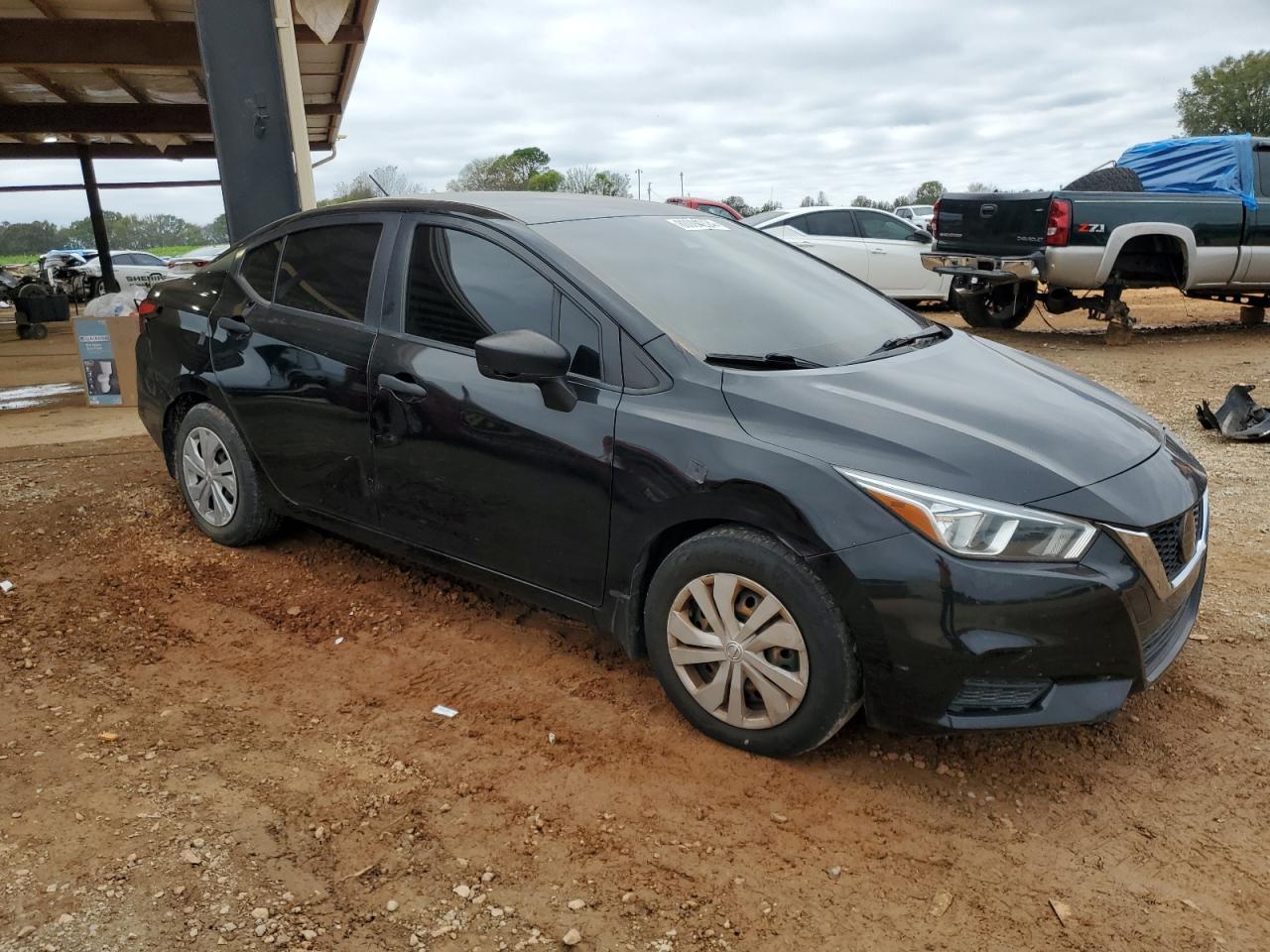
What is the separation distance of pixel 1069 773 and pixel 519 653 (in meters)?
1.86

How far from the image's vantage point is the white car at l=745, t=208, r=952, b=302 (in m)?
12.6

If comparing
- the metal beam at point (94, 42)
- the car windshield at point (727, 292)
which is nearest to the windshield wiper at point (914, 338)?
the car windshield at point (727, 292)

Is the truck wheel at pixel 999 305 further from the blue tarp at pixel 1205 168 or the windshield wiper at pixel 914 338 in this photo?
the windshield wiper at pixel 914 338

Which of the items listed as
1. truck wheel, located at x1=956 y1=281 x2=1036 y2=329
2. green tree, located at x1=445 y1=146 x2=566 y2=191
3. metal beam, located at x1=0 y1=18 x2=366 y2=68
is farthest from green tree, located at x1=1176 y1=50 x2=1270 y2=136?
metal beam, located at x1=0 y1=18 x2=366 y2=68

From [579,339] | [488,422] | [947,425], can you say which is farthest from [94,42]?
[947,425]

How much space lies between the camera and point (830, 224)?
1277cm

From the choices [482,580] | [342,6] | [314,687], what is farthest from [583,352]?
[342,6]

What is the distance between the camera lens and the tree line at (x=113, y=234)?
5134 centimetres

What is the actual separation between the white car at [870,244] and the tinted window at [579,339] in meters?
9.94

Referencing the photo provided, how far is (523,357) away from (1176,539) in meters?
1.96

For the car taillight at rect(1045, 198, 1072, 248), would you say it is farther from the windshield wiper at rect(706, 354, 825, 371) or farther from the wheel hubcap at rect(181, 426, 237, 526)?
the wheel hubcap at rect(181, 426, 237, 526)

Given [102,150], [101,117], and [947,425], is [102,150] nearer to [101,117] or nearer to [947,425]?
[101,117]

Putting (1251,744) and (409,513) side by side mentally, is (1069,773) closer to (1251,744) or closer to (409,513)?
(1251,744)

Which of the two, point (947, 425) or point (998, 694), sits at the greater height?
point (947, 425)
